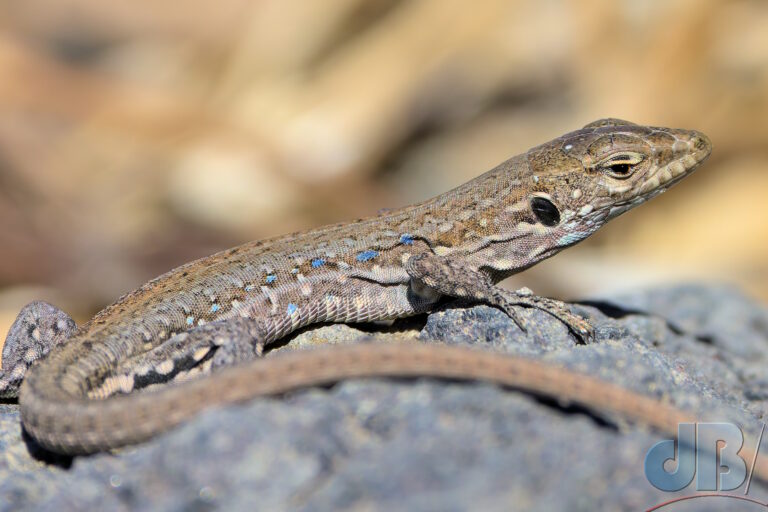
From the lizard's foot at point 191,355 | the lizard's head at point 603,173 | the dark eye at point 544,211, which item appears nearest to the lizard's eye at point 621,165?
the lizard's head at point 603,173

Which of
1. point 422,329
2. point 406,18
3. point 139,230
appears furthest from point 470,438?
point 139,230

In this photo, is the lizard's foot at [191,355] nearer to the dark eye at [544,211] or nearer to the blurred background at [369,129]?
the dark eye at [544,211]

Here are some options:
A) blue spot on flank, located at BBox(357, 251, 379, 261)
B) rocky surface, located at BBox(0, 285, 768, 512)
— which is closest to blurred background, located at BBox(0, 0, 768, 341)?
blue spot on flank, located at BBox(357, 251, 379, 261)

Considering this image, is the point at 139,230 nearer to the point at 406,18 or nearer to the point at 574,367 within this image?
the point at 406,18

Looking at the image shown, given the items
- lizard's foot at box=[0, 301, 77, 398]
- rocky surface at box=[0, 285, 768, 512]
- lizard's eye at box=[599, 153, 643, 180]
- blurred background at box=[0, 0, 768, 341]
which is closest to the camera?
rocky surface at box=[0, 285, 768, 512]

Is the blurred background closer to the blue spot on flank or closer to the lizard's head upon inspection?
A: the blue spot on flank

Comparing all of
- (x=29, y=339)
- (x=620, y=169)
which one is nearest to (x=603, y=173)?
(x=620, y=169)

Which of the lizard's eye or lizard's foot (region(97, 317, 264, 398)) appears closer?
lizard's foot (region(97, 317, 264, 398))
